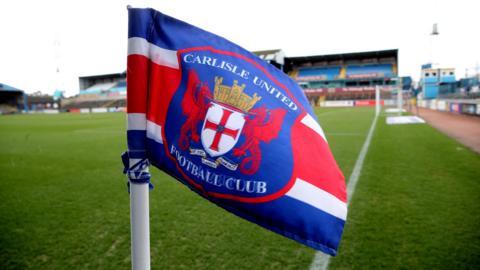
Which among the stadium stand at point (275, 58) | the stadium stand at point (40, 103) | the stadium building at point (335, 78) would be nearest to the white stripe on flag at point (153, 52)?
the stadium stand at point (275, 58)

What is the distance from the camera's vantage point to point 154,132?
1392 mm

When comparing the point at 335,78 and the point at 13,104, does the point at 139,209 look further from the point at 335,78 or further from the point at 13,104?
the point at 13,104

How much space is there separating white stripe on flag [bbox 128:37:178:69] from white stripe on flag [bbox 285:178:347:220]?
705mm

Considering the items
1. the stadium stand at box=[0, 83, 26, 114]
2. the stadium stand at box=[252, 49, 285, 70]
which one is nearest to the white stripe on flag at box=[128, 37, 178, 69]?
the stadium stand at box=[252, 49, 285, 70]

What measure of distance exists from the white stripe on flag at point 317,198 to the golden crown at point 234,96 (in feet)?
1.20

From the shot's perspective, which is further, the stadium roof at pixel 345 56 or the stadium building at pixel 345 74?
the stadium roof at pixel 345 56

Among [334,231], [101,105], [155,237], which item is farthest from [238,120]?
[101,105]

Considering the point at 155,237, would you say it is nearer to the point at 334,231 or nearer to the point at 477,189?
the point at 334,231

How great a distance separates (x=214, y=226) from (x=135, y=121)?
98.4 inches

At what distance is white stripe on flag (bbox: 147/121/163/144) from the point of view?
4.56 ft

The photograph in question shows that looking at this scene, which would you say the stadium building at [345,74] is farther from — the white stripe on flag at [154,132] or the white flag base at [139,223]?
the white flag base at [139,223]

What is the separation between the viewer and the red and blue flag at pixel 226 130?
133 centimetres

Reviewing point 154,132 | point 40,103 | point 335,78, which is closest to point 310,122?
point 154,132

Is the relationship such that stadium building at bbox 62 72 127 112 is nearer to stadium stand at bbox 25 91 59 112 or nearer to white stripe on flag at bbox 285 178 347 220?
stadium stand at bbox 25 91 59 112
